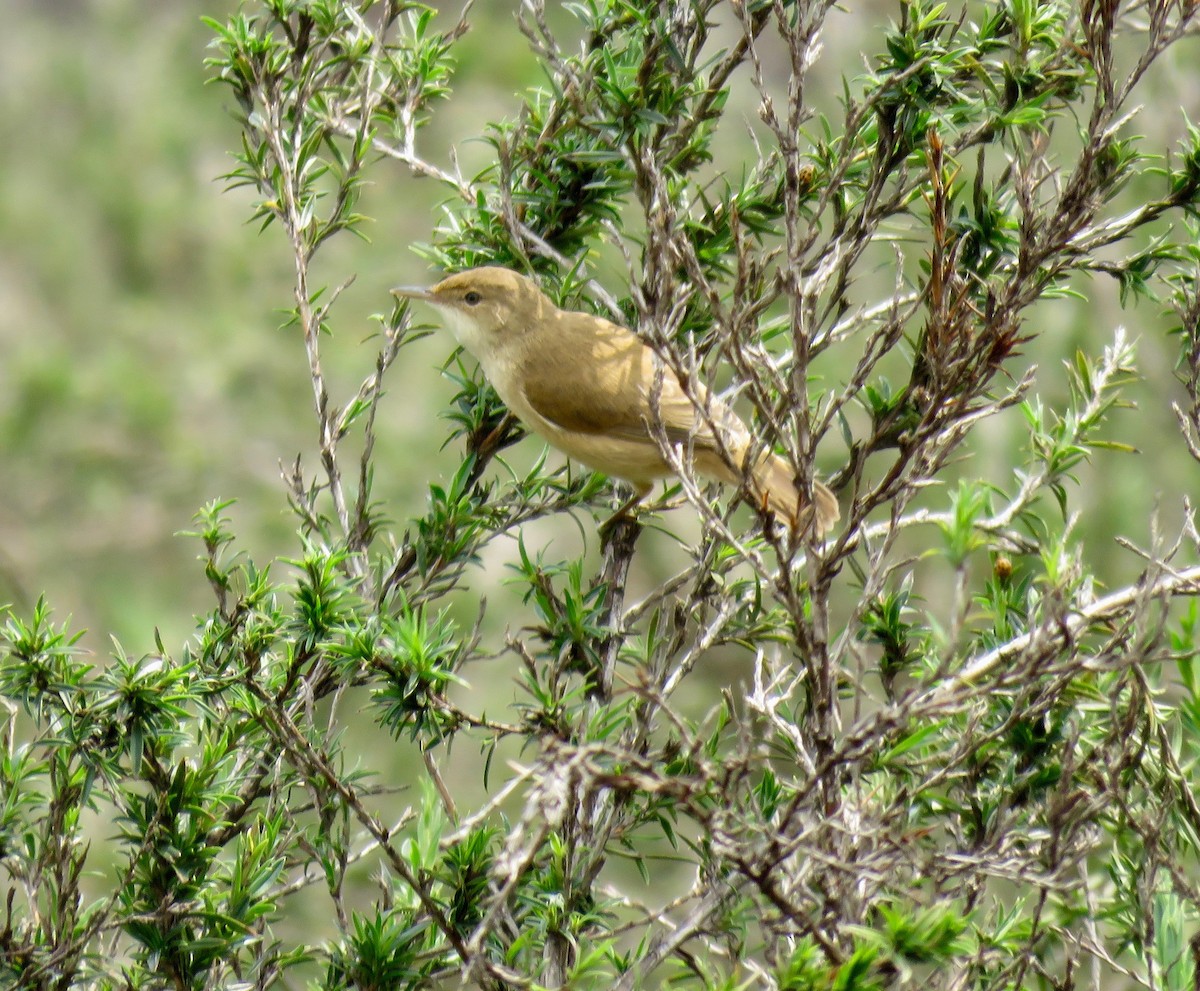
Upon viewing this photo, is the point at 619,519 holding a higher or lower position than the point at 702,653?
higher

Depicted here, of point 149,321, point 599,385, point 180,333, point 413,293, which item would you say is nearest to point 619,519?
point 413,293

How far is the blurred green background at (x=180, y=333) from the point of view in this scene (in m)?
7.61

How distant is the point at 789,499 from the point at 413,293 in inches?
52.8

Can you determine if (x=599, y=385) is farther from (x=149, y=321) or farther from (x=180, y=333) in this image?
(x=149, y=321)

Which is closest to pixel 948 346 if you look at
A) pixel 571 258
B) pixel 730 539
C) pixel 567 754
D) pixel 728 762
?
pixel 730 539

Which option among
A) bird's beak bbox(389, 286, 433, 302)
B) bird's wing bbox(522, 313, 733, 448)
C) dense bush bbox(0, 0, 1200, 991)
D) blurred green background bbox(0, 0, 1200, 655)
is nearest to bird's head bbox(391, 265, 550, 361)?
bird's beak bbox(389, 286, 433, 302)

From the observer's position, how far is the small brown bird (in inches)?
145

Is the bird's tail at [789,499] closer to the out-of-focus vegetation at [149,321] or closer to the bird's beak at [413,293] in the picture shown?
the bird's beak at [413,293]

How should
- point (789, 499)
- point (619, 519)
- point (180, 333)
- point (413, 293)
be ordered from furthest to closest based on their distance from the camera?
point (180, 333), point (789, 499), point (413, 293), point (619, 519)

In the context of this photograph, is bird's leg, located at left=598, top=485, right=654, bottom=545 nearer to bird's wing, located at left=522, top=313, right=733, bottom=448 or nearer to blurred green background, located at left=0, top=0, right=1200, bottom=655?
bird's wing, located at left=522, top=313, right=733, bottom=448

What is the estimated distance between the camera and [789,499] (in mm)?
4016

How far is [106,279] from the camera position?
28.1 feet

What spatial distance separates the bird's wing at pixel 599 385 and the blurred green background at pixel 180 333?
335 centimetres

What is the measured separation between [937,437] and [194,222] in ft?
22.8
